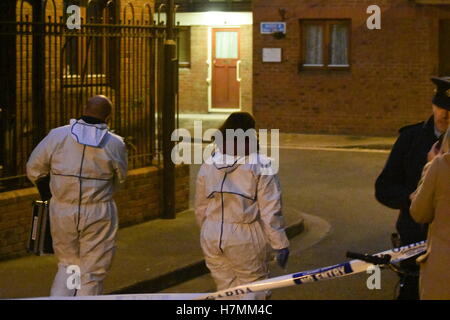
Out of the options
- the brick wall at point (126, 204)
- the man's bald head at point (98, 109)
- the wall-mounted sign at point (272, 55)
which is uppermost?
the wall-mounted sign at point (272, 55)

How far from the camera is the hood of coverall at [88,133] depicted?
26.2 ft

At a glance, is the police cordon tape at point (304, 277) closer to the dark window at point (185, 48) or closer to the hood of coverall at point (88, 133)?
the hood of coverall at point (88, 133)

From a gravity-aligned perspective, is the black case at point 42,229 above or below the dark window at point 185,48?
below

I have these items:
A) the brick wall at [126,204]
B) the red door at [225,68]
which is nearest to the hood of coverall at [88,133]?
the brick wall at [126,204]

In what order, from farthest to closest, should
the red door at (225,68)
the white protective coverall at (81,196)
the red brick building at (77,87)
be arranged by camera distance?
the red door at (225,68) → the red brick building at (77,87) → the white protective coverall at (81,196)

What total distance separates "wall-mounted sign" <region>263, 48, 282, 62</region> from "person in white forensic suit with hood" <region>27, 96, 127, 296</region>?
17.1 metres

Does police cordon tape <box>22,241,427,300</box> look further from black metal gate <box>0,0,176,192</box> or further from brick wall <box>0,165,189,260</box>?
black metal gate <box>0,0,176,192</box>

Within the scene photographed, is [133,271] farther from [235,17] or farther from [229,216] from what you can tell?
[235,17]

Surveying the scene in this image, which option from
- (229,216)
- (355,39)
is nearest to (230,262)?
(229,216)

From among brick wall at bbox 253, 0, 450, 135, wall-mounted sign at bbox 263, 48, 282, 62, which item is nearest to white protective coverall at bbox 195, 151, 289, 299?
brick wall at bbox 253, 0, 450, 135

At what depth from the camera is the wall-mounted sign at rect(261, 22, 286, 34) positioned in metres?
24.8

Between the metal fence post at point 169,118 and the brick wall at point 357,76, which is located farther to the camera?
the brick wall at point 357,76

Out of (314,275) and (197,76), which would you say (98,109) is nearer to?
(314,275)

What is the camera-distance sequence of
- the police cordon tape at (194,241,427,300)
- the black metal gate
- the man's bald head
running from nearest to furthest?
the police cordon tape at (194,241,427,300) < the man's bald head < the black metal gate
